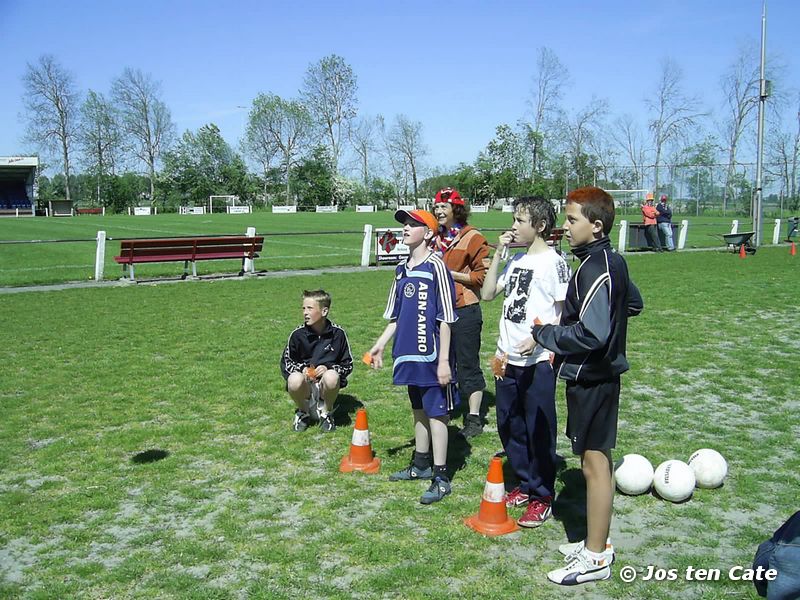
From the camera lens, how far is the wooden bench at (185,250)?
1633 centimetres

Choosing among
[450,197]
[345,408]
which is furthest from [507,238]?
[345,408]

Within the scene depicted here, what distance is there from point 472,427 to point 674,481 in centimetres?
186

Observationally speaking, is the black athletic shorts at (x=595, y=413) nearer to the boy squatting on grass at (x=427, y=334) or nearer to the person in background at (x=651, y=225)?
the boy squatting on grass at (x=427, y=334)

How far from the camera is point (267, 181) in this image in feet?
314

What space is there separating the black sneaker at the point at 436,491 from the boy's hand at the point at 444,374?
673 millimetres

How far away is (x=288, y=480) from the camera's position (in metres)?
5.13

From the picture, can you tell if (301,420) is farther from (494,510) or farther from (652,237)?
(652,237)

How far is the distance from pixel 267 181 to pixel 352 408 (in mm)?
92033

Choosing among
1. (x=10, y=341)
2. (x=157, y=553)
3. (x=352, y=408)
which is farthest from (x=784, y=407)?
(x=10, y=341)

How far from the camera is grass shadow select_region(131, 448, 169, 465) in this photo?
5.51 meters

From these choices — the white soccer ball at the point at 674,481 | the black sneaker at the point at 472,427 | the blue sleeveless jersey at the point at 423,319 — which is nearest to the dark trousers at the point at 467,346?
the black sneaker at the point at 472,427

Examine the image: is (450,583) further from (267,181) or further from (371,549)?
(267,181)

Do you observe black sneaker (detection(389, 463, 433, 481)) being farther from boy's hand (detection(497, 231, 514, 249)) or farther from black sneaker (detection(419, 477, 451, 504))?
boy's hand (detection(497, 231, 514, 249))

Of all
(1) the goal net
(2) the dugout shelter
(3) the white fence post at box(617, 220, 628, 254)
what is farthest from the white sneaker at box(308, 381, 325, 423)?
(2) the dugout shelter
